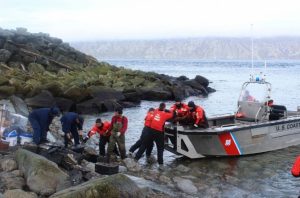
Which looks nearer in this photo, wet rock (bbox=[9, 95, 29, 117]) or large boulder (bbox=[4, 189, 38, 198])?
large boulder (bbox=[4, 189, 38, 198])

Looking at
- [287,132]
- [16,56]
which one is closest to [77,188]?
[287,132]

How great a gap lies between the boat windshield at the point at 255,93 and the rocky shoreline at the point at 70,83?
34.6 ft

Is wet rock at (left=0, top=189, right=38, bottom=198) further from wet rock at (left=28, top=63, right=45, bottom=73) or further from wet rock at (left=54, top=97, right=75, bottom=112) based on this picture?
wet rock at (left=28, top=63, right=45, bottom=73)

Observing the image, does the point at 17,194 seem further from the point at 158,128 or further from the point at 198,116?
the point at 198,116

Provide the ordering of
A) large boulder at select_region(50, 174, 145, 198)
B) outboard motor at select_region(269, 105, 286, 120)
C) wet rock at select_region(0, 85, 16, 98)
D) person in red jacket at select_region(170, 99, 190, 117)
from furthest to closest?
wet rock at select_region(0, 85, 16, 98) < outboard motor at select_region(269, 105, 286, 120) < person in red jacket at select_region(170, 99, 190, 117) < large boulder at select_region(50, 174, 145, 198)

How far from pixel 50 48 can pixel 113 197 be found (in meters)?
33.8

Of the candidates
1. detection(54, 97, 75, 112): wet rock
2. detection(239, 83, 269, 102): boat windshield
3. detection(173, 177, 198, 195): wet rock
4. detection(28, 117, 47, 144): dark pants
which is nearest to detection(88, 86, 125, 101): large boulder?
detection(54, 97, 75, 112): wet rock

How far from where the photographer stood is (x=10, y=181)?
8.38 m

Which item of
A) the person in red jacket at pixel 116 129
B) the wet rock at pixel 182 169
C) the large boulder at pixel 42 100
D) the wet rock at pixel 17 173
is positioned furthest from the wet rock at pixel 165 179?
the large boulder at pixel 42 100

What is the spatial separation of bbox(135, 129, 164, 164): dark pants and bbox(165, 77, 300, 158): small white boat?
64cm

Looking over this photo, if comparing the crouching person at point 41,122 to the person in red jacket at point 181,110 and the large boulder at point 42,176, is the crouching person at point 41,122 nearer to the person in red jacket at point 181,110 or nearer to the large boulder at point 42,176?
the large boulder at point 42,176

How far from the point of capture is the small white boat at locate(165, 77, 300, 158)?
12.8 meters

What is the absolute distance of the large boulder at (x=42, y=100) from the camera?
21781 mm

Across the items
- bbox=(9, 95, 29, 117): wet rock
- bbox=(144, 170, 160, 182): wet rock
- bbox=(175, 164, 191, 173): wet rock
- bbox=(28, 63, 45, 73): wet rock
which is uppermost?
bbox=(28, 63, 45, 73): wet rock
